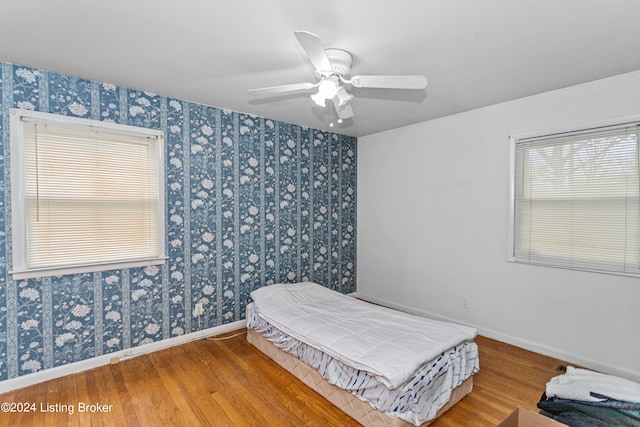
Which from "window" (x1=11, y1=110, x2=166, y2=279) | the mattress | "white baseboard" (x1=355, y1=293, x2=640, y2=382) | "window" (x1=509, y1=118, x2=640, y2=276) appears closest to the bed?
the mattress

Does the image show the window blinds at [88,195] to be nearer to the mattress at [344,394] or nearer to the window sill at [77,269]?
the window sill at [77,269]

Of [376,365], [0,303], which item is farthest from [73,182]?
[376,365]

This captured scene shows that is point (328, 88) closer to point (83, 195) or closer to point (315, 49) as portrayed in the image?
point (315, 49)

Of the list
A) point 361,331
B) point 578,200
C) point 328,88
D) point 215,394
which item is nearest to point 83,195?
point 215,394

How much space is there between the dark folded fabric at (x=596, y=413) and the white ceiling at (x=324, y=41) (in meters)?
1.89

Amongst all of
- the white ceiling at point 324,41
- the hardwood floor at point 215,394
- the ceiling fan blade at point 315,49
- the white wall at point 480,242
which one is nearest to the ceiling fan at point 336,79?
the ceiling fan blade at point 315,49

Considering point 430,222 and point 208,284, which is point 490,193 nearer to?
point 430,222

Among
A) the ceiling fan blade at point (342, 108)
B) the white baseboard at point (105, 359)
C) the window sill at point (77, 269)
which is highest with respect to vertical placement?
the ceiling fan blade at point (342, 108)

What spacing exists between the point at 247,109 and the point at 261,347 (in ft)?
8.03

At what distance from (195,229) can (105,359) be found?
4.39ft

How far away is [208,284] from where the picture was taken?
3314mm

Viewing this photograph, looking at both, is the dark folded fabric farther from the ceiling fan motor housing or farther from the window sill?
the window sill

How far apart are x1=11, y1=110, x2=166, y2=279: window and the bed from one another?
4.54ft

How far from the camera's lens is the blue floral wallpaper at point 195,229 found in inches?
94.8
